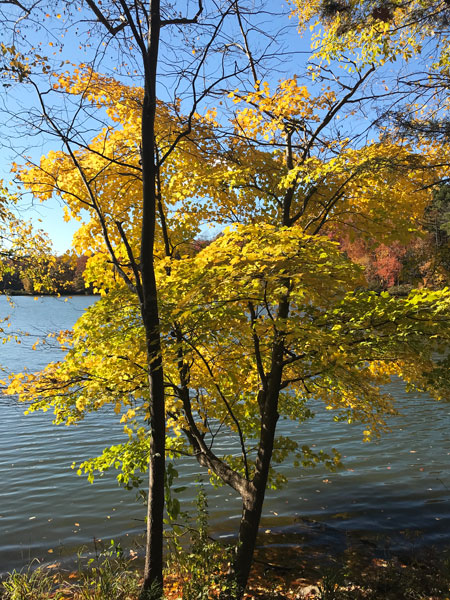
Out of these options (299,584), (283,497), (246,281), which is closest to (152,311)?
(246,281)

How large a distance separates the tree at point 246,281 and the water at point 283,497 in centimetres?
108

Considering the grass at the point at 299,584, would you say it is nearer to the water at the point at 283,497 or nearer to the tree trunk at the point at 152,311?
the tree trunk at the point at 152,311

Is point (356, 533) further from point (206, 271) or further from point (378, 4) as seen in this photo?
point (378, 4)

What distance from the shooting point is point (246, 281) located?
4.02 m

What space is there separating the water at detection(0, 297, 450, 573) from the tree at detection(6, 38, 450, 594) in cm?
108

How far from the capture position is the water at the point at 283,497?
23.6 ft

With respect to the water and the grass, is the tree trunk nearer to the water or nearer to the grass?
the grass

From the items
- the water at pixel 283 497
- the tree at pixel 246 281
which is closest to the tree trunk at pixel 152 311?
the tree at pixel 246 281

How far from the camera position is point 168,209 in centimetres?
627

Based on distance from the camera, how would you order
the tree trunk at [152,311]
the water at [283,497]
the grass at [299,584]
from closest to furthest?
1. the tree trunk at [152,311]
2. the grass at [299,584]
3. the water at [283,497]

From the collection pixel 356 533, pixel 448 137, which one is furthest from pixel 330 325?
pixel 356 533

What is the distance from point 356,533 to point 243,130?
669cm

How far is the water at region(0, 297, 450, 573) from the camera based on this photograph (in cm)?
720

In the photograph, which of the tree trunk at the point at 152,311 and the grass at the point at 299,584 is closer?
the tree trunk at the point at 152,311
